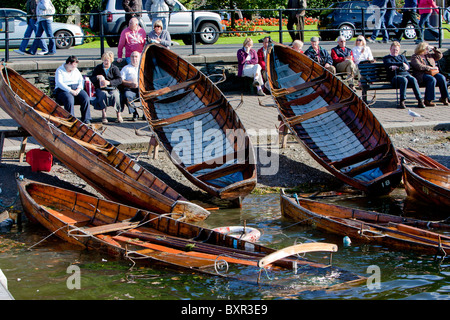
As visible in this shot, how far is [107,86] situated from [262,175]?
13.2 feet

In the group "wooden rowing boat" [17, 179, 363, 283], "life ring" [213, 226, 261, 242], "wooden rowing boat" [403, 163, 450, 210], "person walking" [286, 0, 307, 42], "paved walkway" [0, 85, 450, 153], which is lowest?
"life ring" [213, 226, 261, 242]

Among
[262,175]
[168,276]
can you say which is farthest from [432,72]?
[168,276]

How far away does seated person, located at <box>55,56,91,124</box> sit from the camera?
12852 mm

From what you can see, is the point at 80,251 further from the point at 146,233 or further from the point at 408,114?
the point at 408,114

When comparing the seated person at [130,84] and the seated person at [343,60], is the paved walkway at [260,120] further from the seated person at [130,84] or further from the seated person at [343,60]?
the seated person at [343,60]

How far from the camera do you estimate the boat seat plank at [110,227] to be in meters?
8.91

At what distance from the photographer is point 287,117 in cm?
1292

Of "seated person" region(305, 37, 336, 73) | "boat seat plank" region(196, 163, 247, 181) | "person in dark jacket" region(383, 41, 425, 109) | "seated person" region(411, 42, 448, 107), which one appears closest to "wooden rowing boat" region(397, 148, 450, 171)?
"boat seat plank" region(196, 163, 247, 181)

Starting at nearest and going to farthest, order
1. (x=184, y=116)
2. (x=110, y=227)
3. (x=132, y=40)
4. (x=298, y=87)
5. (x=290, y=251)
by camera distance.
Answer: (x=290, y=251), (x=110, y=227), (x=184, y=116), (x=298, y=87), (x=132, y=40)

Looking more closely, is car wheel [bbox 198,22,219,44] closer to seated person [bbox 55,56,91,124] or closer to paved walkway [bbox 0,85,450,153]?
paved walkway [bbox 0,85,450,153]

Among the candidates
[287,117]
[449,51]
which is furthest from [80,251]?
[449,51]

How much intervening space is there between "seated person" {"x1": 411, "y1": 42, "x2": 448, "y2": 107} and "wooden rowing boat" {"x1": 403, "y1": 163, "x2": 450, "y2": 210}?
555cm

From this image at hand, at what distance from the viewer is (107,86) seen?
13.8m

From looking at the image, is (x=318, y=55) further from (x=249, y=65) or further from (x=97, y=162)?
(x=97, y=162)
